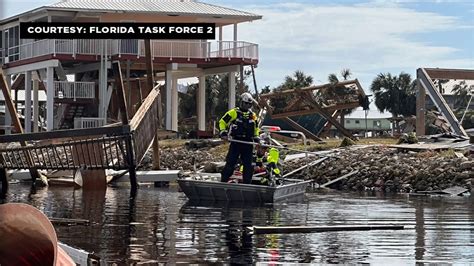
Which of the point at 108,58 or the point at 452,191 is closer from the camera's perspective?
the point at 452,191

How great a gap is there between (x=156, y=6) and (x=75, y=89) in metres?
5.92

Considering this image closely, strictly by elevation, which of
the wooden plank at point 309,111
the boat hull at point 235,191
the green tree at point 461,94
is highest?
the green tree at point 461,94

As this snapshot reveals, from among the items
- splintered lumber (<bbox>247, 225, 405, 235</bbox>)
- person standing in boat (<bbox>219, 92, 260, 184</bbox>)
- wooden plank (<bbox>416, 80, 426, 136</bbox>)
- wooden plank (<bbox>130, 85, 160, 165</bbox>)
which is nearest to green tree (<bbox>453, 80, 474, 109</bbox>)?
wooden plank (<bbox>416, 80, 426, 136</bbox>)

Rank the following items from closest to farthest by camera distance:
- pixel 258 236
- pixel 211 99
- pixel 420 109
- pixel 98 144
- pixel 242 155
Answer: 1. pixel 258 236
2. pixel 242 155
3. pixel 98 144
4. pixel 420 109
5. pixel 211 99

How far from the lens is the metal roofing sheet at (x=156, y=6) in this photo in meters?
49.8

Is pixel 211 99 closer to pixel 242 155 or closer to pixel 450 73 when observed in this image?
pixel 450 73

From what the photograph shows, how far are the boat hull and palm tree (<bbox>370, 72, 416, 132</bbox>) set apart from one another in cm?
7038

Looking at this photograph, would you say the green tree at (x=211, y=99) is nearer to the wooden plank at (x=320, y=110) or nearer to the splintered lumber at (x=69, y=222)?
the wooden plank at (x=320, y=110)

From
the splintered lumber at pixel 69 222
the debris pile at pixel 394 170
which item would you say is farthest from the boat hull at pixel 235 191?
the debris pile at pixel 394 170

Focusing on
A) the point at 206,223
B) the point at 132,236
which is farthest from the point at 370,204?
the point at 132,236

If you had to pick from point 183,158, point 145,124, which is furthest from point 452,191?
point 183,158

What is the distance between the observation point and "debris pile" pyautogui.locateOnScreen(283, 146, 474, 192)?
3103 centimetres

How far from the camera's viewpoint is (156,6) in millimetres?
51156

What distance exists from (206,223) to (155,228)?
1173 mm
